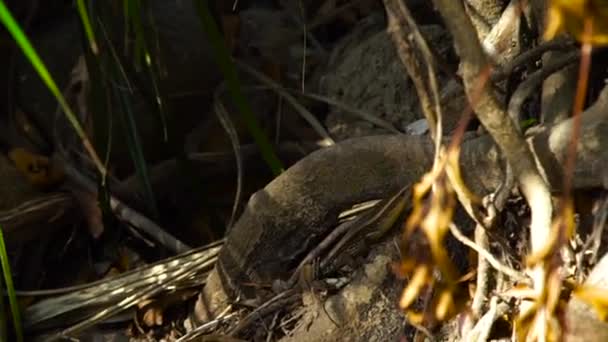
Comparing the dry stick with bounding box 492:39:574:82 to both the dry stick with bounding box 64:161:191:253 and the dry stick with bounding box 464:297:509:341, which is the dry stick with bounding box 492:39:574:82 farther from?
the dry stick with bounding box 64:161:191:253

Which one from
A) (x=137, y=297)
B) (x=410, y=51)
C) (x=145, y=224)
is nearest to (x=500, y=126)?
(x=410, y=51)

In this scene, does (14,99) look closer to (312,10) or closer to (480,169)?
(312,10)

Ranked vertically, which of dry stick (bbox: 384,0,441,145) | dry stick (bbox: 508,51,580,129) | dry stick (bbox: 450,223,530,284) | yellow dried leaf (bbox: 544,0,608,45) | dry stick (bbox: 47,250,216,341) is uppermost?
yellow dried leaf (bbox: 544,0,608,45)

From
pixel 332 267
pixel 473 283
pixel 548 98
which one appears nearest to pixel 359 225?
pixel 332 267

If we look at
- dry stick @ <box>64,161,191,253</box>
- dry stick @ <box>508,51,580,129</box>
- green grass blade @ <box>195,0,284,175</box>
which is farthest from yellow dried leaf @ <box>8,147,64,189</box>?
dry stick @ <box>508,51,580,129</box>

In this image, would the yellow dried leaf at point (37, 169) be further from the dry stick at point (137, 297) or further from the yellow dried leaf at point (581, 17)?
the yellow dried leaf at point (581, 17)

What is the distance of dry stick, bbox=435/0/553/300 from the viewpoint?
92 cm

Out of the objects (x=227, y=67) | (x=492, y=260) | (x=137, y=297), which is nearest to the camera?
(x=492, y=260)

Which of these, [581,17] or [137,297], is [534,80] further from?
[137,297]

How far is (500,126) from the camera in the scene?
3.22ft

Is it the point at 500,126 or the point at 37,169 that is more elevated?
the point at 500,126

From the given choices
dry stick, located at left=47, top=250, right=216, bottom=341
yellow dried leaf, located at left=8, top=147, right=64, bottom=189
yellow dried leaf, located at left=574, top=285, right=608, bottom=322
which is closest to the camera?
yellow dried leaf, located at left=574, top=285, right=608, bottom=322

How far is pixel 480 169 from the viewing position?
116 cm

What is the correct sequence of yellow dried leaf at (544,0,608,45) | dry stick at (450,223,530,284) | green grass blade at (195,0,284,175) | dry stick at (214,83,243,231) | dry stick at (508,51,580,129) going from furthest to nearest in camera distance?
1. dry stick at (214,83,243,231)
2. green grass blade at (195,0,284,175)
3. dry stick at (508,51,580,129)
4. dry stick at (450,223,530,284)
5. yellow dried leaf at (544,0,608,45)
